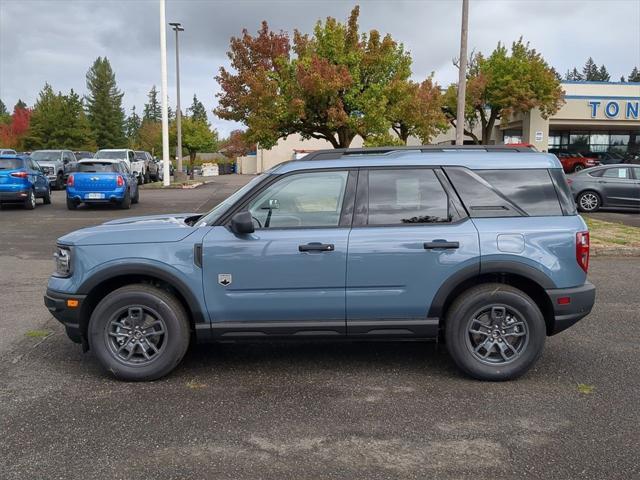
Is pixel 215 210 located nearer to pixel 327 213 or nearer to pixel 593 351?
pixel 327 213

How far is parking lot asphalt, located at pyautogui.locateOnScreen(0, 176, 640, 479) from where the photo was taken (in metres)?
3.32

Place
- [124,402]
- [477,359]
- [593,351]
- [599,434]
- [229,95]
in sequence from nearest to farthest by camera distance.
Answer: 1. [599,434]
2. [124,402]
3. [477,359]
4. [593,351]
5. [229,95]

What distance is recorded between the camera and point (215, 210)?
4848mm

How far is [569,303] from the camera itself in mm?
4488

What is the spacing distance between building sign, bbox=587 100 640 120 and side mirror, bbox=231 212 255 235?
36716 mm

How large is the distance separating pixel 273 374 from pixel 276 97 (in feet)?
40.2

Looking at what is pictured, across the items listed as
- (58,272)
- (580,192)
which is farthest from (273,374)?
(580,192)

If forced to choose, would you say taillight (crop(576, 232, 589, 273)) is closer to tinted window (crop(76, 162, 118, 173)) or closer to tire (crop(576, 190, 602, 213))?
tire (crop(576, 190, 602, 213))

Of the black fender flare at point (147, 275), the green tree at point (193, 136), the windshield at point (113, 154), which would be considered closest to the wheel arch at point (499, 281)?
the black fender flare at point (147, 275)

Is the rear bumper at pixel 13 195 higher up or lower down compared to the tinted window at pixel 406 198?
A: lower down

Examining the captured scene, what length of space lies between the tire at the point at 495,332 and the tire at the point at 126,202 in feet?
48.6

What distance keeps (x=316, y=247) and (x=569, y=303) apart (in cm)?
200

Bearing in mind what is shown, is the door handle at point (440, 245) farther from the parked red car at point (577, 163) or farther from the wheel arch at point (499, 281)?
the parked red car at point (577, 163)

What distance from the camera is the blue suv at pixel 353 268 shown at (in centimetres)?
440
